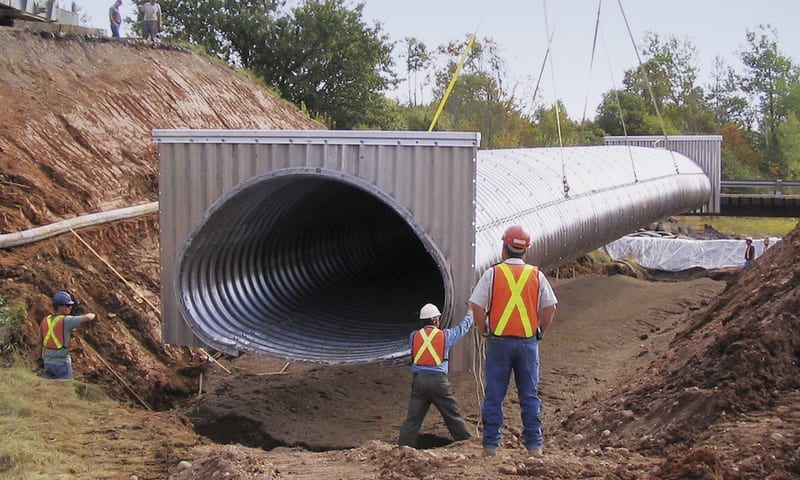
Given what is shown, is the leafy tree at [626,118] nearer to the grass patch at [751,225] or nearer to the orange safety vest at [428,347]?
the grass patch at [751,225]

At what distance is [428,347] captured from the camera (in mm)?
8039

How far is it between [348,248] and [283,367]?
3.09 metres

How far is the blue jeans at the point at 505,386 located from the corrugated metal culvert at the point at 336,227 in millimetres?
1635

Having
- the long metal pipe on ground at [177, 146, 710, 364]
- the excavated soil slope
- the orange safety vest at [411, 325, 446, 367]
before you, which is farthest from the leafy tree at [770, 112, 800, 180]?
the orange safety vest at [411, 325, 446, 367]

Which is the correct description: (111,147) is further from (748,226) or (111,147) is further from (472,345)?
(748,226)

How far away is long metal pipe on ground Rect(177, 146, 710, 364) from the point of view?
363 inches

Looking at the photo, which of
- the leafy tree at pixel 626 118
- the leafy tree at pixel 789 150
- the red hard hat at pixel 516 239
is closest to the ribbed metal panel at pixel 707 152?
the red hard hat at pixel 516 239

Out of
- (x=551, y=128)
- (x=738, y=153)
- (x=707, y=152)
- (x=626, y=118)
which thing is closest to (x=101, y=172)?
(x=707, y=152)

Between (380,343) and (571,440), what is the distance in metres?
2.63

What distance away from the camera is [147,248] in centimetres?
1277

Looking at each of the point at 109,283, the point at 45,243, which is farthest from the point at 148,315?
the point at 45,243

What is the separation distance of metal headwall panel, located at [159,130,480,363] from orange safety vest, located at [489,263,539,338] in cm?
167

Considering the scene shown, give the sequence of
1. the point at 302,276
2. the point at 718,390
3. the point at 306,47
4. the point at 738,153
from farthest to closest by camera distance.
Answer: the point at 738,153 → the point at 306,47 → the point at 302,276 → the point at 718,390

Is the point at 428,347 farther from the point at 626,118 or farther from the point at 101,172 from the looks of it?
the point at 626,118
